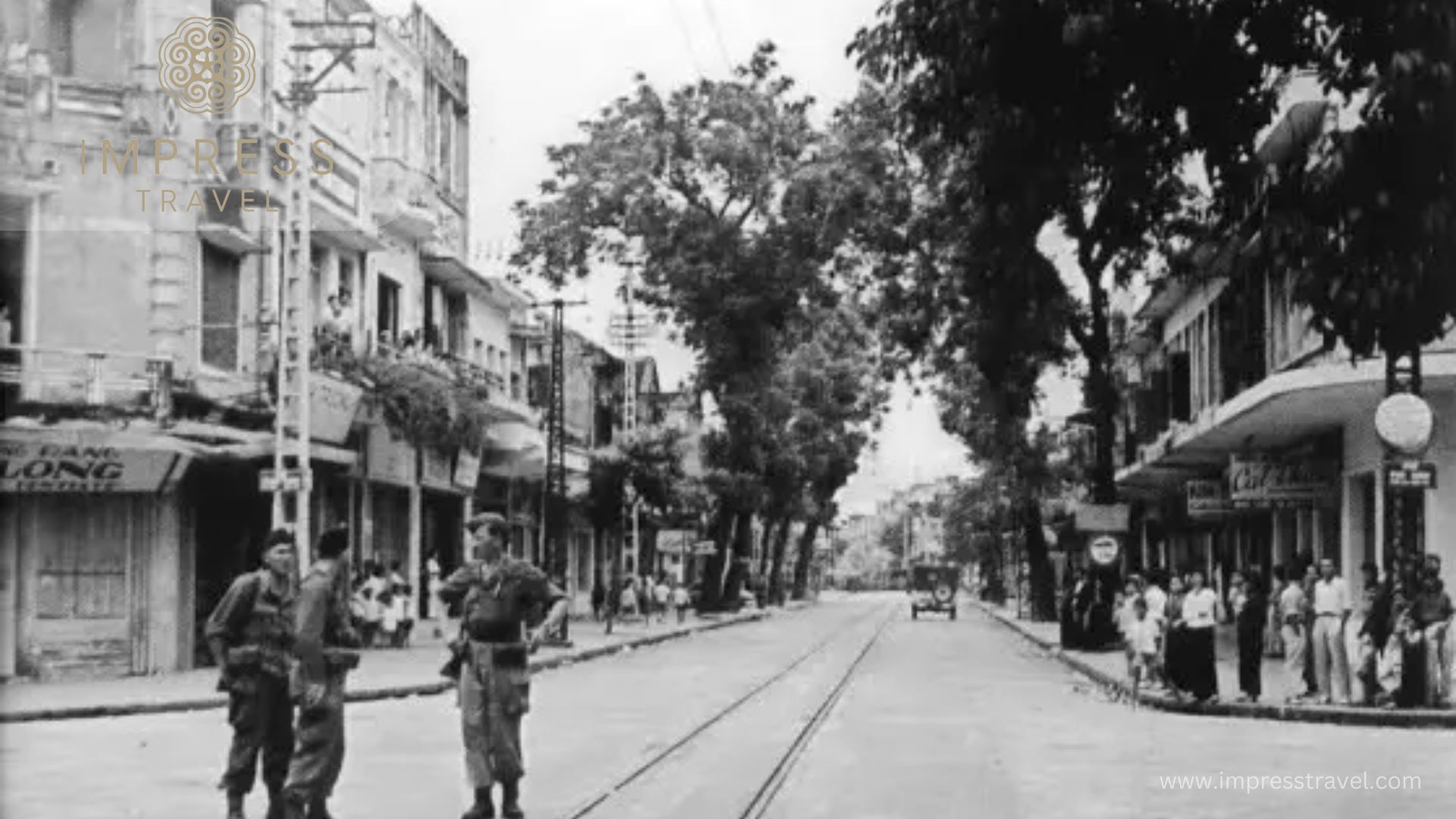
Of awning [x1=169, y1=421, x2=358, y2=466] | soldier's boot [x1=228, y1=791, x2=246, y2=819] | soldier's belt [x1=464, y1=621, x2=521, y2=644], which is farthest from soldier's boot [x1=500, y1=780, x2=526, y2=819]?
awning [x1=169, y1=421, x2=358, y2=466]

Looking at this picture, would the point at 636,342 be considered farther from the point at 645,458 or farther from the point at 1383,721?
the point at 1383,721

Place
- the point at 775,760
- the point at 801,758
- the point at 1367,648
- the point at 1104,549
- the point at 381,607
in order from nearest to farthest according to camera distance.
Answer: the point at 775,760, the point at 801,758, the point at 1367,648, the point at 381,607, the point at 1104,549

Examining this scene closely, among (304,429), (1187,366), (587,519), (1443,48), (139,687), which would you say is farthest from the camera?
(587,519)

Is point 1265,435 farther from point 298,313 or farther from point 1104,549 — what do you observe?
point 298,313

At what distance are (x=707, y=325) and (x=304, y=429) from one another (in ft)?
89.8

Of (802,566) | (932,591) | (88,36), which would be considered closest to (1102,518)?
(88,36)

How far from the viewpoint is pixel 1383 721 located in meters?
21.3

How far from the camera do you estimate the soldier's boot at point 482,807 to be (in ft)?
39.9

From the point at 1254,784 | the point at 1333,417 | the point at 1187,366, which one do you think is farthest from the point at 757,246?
the point at 1254,784

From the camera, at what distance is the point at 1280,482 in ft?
104

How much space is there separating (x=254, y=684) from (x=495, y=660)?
57.6 inches

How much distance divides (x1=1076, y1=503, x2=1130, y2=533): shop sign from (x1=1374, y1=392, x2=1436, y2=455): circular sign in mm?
15461

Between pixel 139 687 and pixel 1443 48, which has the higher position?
pixel 1443 48
